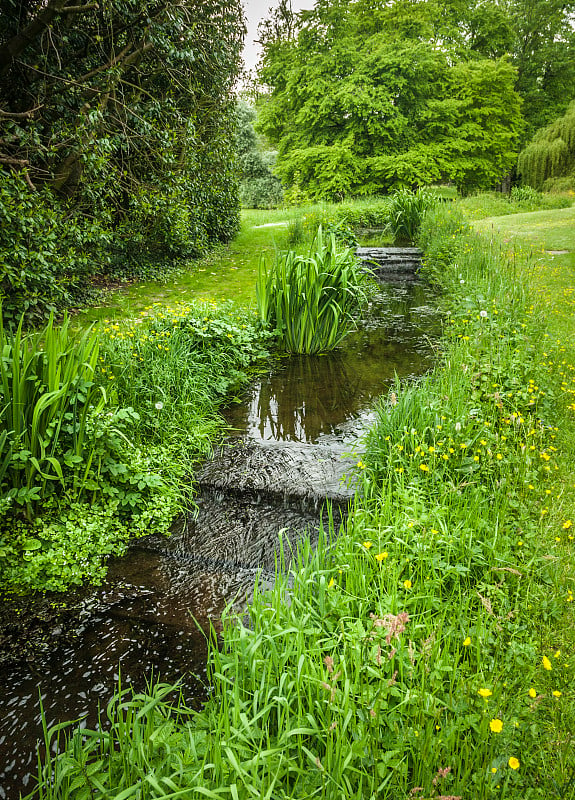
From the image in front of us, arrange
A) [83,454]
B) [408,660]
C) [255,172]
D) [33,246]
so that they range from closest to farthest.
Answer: [408,660]
[83,454]
[33,246]
[255,172]

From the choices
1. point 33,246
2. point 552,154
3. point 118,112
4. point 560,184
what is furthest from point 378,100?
point 33,246

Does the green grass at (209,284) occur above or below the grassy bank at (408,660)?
above

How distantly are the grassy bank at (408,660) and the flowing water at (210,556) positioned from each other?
0.54 feet

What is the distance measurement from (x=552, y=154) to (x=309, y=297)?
19.9 m

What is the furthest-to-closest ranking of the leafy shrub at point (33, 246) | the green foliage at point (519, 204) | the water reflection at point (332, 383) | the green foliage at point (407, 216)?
1. the green foliage at point (519, 204)
2. the green foliage at point (407, 216)
3. the leafy shrub at point (33, 246)
4. the water reflection at point (332, 383)

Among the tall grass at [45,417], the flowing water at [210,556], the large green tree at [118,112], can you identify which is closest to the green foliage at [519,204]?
the large green tree at [118,112]

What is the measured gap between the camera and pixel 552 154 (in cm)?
1950

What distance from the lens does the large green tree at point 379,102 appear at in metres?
19.1

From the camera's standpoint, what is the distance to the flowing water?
1941mm

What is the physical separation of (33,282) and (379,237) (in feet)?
29.4

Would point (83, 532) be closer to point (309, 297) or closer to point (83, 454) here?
point (83, 454)

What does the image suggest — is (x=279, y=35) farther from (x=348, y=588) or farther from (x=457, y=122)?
(x=348, y=588)

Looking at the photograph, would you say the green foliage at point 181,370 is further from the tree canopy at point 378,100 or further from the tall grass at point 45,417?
the tree canopy at point 378,100

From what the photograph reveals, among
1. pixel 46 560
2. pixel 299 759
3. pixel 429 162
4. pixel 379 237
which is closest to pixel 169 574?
pixel 46 560
